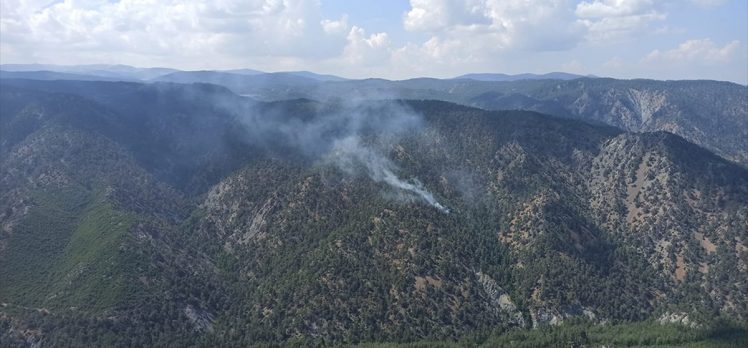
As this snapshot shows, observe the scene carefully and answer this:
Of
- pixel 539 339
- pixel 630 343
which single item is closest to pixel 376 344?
pixel 539 339

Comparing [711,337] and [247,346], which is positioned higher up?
[711,337]

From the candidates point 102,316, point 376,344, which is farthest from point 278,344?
point 102,316

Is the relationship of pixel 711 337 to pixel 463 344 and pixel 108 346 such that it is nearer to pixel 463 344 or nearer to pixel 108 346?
pixel 463 344

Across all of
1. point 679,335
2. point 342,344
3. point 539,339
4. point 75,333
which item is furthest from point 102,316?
point 679,335

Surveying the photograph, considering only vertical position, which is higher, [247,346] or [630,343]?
[630,343]

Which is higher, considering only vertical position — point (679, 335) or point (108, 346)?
point (679, 335)

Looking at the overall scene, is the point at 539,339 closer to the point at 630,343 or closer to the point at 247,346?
the point at 630,343

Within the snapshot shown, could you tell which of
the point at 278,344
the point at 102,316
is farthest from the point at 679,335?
the point at 102,316

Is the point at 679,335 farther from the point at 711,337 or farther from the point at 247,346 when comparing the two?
the point at 247,346
